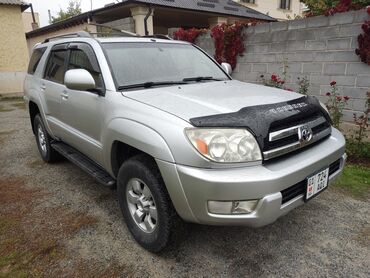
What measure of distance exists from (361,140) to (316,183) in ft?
9.33

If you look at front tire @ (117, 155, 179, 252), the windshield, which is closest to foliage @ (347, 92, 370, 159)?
the windshield

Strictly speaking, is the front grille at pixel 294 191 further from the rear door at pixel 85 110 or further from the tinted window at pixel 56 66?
the tinted window at pixel 56 66

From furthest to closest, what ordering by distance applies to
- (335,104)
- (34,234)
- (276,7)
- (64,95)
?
1. (276,7)
2. (335,104)
3. (64,95)
4. (34,234)

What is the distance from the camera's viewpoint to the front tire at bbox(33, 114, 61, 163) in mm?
4465

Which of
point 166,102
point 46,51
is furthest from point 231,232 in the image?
point 46,51

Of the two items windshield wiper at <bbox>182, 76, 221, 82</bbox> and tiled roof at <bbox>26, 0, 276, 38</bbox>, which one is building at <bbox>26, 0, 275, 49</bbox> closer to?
tiled roof at <bbox>26, 0, 276, 38</bbox>

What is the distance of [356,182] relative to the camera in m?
3.77

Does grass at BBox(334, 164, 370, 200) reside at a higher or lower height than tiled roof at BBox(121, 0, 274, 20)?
lower

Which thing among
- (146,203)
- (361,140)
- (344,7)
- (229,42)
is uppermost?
(344,7)

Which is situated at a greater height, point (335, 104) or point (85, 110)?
point (85, 110)

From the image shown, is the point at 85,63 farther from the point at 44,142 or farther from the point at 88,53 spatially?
the point at 44,142

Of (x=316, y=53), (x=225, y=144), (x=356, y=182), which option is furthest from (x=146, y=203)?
(x=316, y=53)

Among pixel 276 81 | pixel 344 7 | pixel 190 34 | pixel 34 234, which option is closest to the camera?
pixel 34 234

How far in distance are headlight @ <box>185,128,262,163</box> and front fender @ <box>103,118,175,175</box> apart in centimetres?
21
